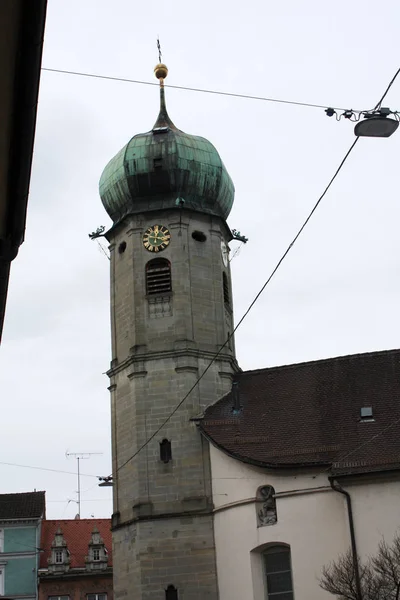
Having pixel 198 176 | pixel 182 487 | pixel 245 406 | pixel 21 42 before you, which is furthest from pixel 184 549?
pixel 21 42

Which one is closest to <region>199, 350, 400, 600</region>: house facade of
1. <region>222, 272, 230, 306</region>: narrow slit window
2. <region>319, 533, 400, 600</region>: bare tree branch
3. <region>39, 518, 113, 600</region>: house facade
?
<region>319, 533, 400, 600</region>: bare tree branch

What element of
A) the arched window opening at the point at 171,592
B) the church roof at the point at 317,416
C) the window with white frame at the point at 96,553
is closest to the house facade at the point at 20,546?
the window with white frame at the point at 96,553

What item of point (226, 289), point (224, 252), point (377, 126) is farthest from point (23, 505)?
point (377, 126)

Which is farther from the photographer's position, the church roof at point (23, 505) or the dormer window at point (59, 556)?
the dormer window at point (59, 556)

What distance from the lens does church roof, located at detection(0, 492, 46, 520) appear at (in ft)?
162

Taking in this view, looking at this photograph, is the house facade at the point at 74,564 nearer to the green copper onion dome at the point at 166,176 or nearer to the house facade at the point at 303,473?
the house facade at the point at 303,473

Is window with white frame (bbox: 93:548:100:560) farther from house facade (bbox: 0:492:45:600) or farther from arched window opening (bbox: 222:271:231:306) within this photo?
arched window opening (bbox: 222:271:231:306)

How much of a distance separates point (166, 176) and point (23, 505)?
2265 cm

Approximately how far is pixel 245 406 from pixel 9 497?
22739mm

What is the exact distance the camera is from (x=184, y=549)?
29891mm

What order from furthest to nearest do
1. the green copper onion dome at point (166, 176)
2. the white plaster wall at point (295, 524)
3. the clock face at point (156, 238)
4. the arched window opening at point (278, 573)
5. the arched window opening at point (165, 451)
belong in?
the green copper onion dome at point (166, 176) < the clock face at point (156, 238) < the arched window opening at point (165, 451) < the arched window opening at point (278, 573) < the white plaster wall at point (295, 524)

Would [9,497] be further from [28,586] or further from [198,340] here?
[198,340]

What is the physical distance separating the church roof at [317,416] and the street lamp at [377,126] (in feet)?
51.8

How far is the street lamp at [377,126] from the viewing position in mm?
12969
